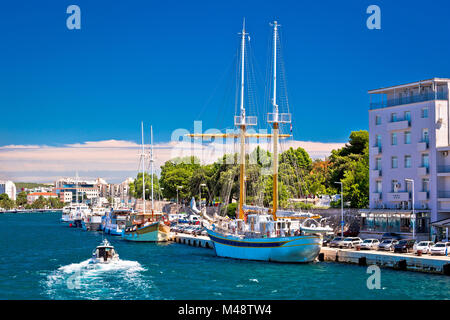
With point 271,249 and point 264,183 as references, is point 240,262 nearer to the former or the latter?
point 271,249

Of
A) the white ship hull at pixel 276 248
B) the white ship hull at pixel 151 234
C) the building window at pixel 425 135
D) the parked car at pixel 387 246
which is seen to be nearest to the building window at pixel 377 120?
the building window at pixel 425 135

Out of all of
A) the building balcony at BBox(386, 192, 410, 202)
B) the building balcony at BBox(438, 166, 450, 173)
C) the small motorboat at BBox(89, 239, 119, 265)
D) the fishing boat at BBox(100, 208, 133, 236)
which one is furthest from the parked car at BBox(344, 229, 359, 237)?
the fishing boat at BBox(100, 208, 133, 236)

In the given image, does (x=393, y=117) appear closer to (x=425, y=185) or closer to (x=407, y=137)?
(x=407, y=137)

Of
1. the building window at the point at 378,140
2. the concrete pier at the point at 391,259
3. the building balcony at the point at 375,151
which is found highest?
the building window at the point at 378,140

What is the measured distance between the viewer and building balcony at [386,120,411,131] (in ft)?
259

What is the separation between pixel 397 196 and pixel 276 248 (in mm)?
21059

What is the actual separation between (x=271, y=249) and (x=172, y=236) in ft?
145

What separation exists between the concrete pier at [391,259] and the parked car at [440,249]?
49.7 inches

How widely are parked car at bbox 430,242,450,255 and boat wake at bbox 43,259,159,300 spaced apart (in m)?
28.5

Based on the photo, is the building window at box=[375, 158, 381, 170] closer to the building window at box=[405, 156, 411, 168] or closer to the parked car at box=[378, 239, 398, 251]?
the building window at box=[405, 156, 411, 168]

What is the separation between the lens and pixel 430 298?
148 ft

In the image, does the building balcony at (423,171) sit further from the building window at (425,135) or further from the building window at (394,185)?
the building window at (394,185)

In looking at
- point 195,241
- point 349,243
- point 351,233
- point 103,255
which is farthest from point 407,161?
point 103,255

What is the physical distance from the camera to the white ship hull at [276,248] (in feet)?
218
